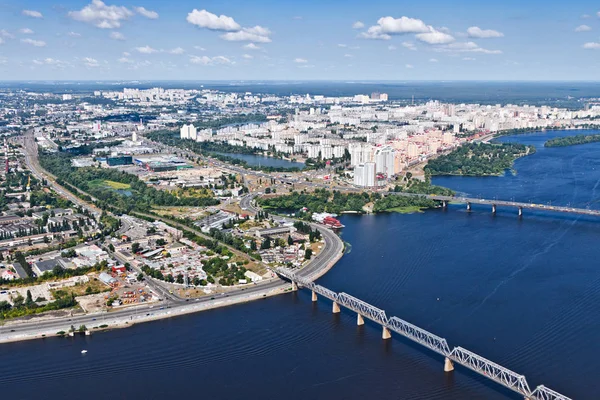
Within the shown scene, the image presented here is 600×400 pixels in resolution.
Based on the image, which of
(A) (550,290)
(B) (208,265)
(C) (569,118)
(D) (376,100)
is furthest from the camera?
(D) (376,100)

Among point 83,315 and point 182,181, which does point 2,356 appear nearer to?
point 83,315

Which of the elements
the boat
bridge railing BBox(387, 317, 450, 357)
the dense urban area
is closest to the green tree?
the dense urban area

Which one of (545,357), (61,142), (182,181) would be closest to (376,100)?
(61,142)

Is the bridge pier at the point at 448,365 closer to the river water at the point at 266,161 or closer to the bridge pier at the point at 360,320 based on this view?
the bridge pier at the point at 360,320

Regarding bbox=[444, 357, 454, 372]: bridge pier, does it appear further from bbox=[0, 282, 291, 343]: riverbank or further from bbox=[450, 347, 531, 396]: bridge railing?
bbox=[0, 282, 291, 343]: riverbank

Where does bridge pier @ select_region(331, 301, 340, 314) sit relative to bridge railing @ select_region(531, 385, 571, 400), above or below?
below

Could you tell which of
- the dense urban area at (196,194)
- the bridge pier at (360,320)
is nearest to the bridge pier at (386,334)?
the bridge pier at (360,320)
